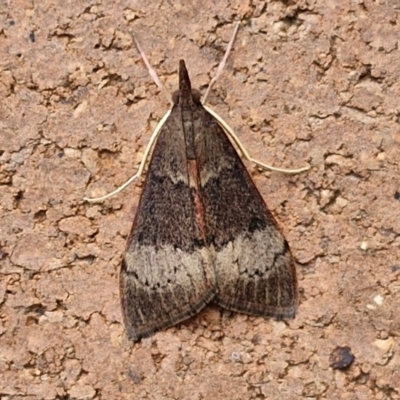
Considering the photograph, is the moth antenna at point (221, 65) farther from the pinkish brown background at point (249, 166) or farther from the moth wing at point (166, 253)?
the moth wing at point (166, 253)

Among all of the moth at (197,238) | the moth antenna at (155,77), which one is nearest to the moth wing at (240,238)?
the moth at (197,238)

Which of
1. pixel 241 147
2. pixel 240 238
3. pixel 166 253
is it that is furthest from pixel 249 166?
pixel 166 253

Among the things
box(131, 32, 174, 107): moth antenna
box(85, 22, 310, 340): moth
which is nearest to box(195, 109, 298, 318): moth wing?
box(85, 22, 310, 340): moth

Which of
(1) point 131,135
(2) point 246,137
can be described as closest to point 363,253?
(2) point 246,137

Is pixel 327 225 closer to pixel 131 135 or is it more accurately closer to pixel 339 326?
pixel 339 326

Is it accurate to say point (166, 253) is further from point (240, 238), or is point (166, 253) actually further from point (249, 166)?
point (249, 166)

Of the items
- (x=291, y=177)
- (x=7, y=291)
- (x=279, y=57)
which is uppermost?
(x=279, y=57)

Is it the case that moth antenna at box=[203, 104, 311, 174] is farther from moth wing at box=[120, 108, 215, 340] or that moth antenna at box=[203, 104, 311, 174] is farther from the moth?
moth wing at box=[120, 108, 215, 340]
